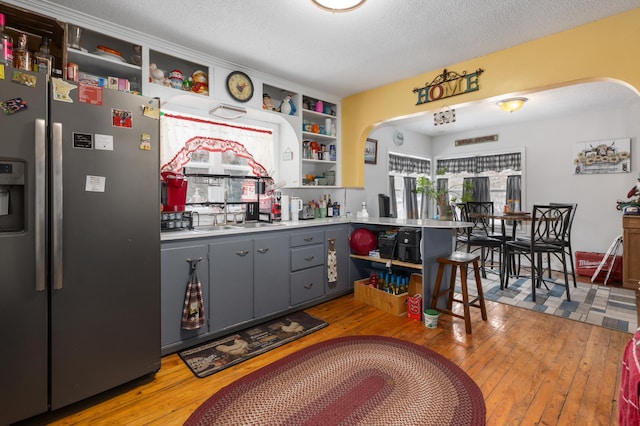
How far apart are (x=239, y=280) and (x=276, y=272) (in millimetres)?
406

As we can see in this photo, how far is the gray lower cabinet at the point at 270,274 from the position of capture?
2861mm

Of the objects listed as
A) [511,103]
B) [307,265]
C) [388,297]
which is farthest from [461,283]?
[511,103]

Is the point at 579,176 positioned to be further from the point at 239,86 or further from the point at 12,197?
the point at 12,197

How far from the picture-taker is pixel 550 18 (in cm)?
238

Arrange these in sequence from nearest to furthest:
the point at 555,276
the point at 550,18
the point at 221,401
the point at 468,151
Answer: the point at 221,401, the point at 550,18, the point at 555,276, the point at 468,151

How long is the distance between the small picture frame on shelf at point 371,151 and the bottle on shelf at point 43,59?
3.91 m

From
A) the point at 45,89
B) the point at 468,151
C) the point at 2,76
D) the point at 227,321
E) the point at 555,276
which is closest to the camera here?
the point at 2,76

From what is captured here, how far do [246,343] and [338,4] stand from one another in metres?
2.64

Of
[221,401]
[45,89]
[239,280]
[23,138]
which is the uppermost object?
[45,89]

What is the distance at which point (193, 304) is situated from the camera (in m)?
2.40

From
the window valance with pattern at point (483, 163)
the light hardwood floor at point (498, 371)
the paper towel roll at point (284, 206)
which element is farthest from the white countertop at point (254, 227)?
the window valance with pattern at point (483, 163)

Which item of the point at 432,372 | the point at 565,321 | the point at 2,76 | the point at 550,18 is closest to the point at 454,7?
the point at 550,18

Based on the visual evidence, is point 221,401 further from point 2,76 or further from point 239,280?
point 2,76

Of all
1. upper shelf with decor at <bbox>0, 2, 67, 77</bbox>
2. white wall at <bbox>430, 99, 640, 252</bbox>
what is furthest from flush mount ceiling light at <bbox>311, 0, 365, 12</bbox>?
white wall at <bbox>430, 99, 640, 252</bbox>
